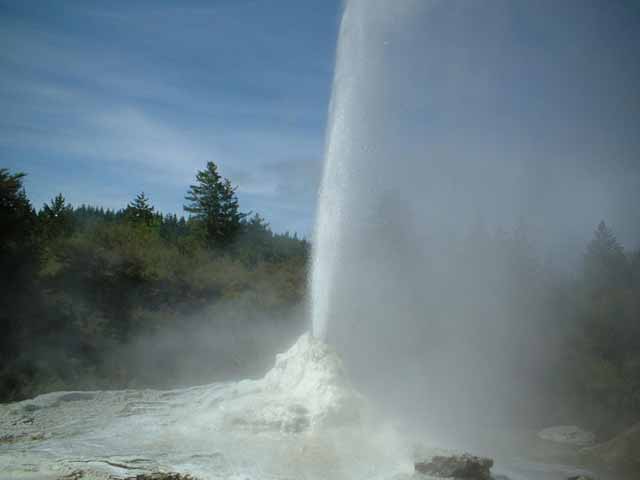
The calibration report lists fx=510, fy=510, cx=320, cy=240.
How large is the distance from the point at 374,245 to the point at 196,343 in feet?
17.6

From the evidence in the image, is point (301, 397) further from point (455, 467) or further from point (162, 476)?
point (162, 476)

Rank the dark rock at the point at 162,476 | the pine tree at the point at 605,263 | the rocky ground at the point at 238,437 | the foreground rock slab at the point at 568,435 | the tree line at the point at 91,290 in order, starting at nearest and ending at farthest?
the dark rock at the point at 162,476 < the rocky ground at the point at 238,437 < the foreground rock slab at the point at 568,435 < the tree line at the point at 91,290 < the pine tree at the point at 605,263

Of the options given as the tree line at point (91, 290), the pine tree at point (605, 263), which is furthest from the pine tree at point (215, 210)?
the pine tree at point (605, 263)

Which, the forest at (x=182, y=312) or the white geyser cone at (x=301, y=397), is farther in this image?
the forest at (x=182, y=312)

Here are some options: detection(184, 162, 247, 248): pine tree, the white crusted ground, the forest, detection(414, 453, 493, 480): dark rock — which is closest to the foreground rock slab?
the forest

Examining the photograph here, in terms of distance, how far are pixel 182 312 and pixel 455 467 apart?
11123 mm

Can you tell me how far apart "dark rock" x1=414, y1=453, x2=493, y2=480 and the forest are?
6400 millimetres

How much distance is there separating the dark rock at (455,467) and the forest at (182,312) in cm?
640

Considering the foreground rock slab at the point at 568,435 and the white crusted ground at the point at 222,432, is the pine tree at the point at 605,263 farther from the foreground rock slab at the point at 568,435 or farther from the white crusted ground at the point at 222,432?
the white crusted ground at the point at 222,432

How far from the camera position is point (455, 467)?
4910 mm

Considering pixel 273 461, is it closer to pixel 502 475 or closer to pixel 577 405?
pixel 502 475

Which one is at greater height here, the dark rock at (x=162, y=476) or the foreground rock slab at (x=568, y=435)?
the dark rock at (x=162, y=476)

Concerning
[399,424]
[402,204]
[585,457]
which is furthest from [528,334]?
[399,424]

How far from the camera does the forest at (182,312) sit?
446 inches
